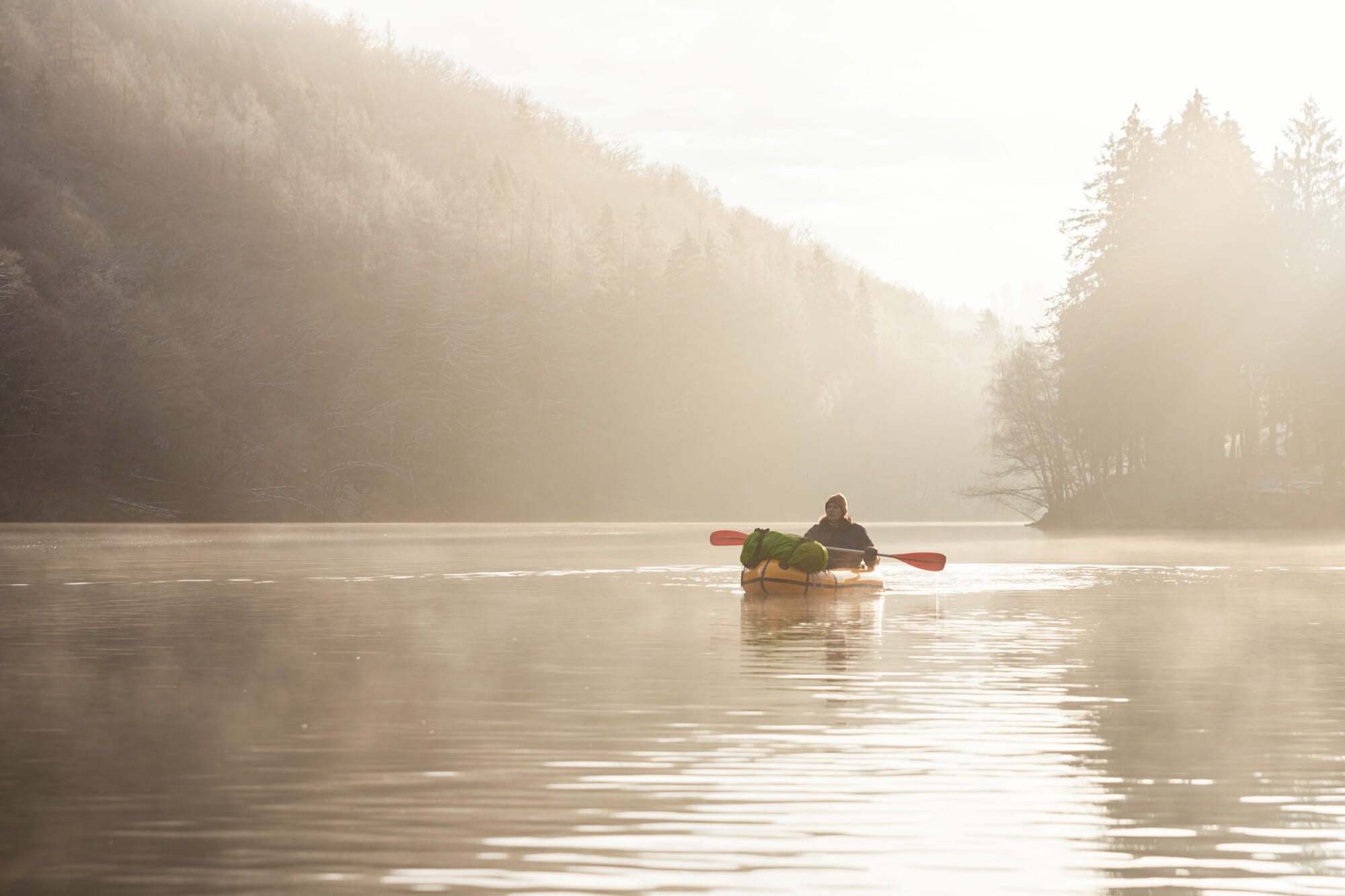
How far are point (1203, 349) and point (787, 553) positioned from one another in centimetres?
4662

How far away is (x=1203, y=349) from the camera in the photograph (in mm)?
63281

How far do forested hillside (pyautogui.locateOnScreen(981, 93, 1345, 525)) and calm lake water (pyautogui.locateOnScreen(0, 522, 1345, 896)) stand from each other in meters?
43.2

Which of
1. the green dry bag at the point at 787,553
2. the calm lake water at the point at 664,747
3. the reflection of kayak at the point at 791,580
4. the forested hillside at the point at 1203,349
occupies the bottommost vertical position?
the calm lake water at the point at 664,747

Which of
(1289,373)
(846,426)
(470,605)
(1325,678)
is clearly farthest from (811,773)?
(846,426)

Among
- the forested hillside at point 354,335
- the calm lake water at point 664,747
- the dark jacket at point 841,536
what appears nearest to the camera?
the calm lake water at point 664,747

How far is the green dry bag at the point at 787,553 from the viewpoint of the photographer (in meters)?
22.1

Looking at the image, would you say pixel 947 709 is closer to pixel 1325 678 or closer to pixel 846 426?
pixel 1325 678

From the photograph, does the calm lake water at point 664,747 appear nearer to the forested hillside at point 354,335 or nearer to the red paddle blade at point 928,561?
the red paddle blade at point 928,561

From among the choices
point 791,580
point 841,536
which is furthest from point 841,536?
point 791,580

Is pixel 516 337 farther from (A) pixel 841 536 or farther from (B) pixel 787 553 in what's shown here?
(B) pixel 787 553

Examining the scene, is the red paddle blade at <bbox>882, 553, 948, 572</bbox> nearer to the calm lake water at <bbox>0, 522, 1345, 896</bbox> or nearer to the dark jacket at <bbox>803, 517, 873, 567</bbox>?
the dark jacket at <bbox>803, 517, 873, 567</bbox>

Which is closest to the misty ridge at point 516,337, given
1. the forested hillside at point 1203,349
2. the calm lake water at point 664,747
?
the forested hillside at point 1203,349

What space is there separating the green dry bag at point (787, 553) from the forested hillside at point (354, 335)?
58725mm

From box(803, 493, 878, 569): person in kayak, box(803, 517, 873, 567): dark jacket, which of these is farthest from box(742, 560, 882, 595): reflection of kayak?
box(803, 517, 873, 567): dark jacket
